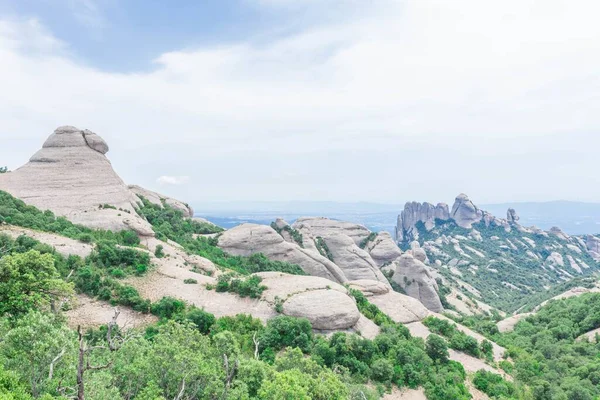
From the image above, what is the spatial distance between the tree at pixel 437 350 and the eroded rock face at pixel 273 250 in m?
19.4

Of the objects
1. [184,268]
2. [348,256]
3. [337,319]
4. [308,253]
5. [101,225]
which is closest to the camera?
[337,319]

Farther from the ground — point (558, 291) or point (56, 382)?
point (56, 382)

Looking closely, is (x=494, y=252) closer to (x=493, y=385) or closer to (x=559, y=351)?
(x=559, y=351)

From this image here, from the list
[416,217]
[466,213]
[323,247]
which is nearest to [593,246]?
[466,213]

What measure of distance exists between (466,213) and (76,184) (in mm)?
136638

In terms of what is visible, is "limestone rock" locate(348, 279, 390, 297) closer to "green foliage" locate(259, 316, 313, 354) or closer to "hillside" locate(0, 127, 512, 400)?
"hillside" locate(0, 127, 512, 400)

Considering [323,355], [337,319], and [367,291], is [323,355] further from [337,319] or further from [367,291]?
[367,291]

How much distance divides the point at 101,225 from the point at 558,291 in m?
86.9

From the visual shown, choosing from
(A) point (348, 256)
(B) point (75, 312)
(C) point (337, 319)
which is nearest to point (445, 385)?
(C) point (337, 319)

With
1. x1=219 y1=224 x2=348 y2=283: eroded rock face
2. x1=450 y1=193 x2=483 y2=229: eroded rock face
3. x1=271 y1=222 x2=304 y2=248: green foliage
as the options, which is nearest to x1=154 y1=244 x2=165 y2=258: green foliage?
x1=219 y1=224 x2=348 y2=283: eroded rock face

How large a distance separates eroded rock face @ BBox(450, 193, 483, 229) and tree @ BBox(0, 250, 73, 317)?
14604 cm

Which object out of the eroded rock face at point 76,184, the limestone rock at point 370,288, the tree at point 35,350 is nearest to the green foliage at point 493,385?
the limestone rock at point 370,288

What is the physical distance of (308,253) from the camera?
4912cm

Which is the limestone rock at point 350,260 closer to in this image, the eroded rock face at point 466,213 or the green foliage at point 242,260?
the green foliage at point 242,260
